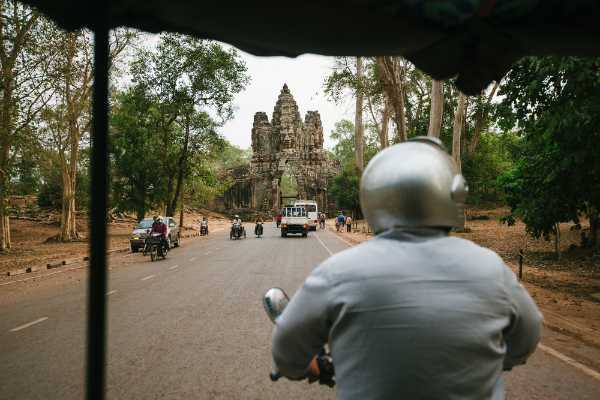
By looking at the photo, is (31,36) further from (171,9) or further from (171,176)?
(171,9)

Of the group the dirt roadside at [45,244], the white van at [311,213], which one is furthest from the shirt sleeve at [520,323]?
the white van at [311,213]

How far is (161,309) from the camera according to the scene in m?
7.97

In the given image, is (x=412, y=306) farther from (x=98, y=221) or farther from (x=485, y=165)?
(x=485, y=165)

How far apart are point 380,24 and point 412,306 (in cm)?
114

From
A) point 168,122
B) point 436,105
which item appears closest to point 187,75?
point 168,122

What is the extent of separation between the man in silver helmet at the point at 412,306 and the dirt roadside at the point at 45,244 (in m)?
3.87

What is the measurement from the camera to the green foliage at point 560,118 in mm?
7761

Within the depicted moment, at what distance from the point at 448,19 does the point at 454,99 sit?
32611mm

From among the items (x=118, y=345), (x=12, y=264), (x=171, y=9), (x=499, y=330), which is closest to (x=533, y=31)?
(x=499, y=330)

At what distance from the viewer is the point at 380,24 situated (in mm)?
1921

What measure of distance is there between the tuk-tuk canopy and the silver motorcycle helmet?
56 cm

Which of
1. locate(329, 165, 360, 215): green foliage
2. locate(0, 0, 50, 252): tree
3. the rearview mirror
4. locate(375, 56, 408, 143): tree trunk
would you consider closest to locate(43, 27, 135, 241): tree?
locate(0, 0, 50, 252): tree

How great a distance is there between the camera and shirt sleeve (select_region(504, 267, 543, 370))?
153cm

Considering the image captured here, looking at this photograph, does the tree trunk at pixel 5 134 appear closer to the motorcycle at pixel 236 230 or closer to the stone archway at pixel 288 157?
the motorcycle at pixel 236 230
